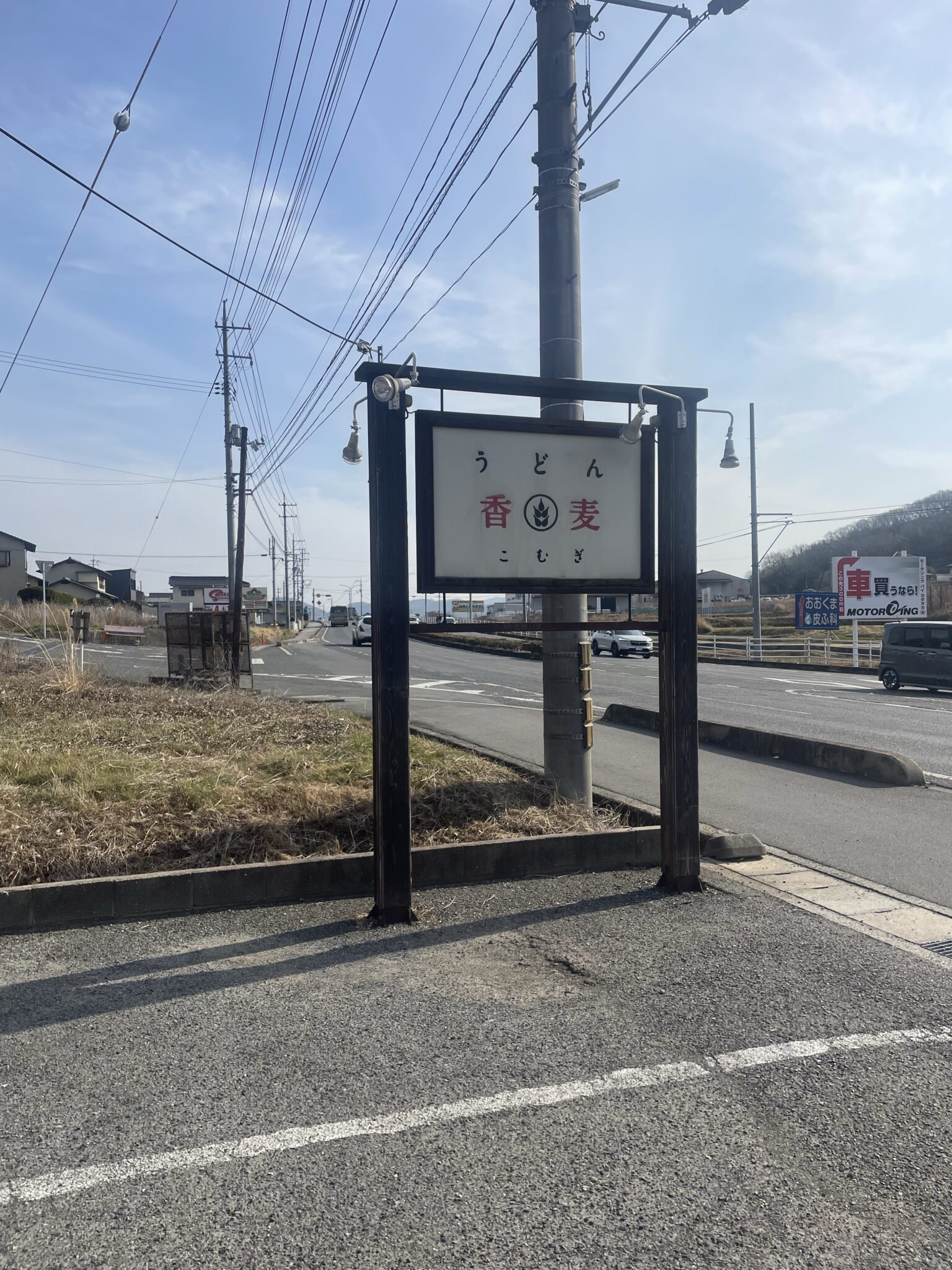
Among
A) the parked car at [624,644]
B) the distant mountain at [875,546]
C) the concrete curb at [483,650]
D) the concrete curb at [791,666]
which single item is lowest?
the concrete curb at [791,666]

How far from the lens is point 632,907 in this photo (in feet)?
17.3

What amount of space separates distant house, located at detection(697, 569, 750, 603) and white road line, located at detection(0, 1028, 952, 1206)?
127384 millimetres

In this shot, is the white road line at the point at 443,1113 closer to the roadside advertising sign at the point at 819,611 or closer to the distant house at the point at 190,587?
the roadside advertising sign at the point at 819,611

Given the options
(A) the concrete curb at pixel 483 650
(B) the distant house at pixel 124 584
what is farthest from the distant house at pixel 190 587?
(A) the concrete curb at pixel 483 650

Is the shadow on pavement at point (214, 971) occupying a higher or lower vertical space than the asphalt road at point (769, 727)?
higher

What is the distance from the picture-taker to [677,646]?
5707 mm

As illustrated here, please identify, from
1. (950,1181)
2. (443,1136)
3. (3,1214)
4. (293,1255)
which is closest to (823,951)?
(950,1181)

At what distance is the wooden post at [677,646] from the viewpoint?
5.61 metres

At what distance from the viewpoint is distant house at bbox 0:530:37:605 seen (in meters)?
73.3

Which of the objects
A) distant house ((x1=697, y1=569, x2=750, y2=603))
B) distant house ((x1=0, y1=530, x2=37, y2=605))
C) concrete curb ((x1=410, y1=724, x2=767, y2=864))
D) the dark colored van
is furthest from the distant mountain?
concrete curb ((x1=410, y1=724, x2=767, y2=864))

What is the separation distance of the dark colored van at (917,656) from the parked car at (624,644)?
1624 cm

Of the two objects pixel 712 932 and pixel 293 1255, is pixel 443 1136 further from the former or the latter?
pixel 712 932

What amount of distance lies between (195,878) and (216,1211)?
9.28 ft

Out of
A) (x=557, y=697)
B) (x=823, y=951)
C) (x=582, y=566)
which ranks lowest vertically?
(x=823, y=951)
